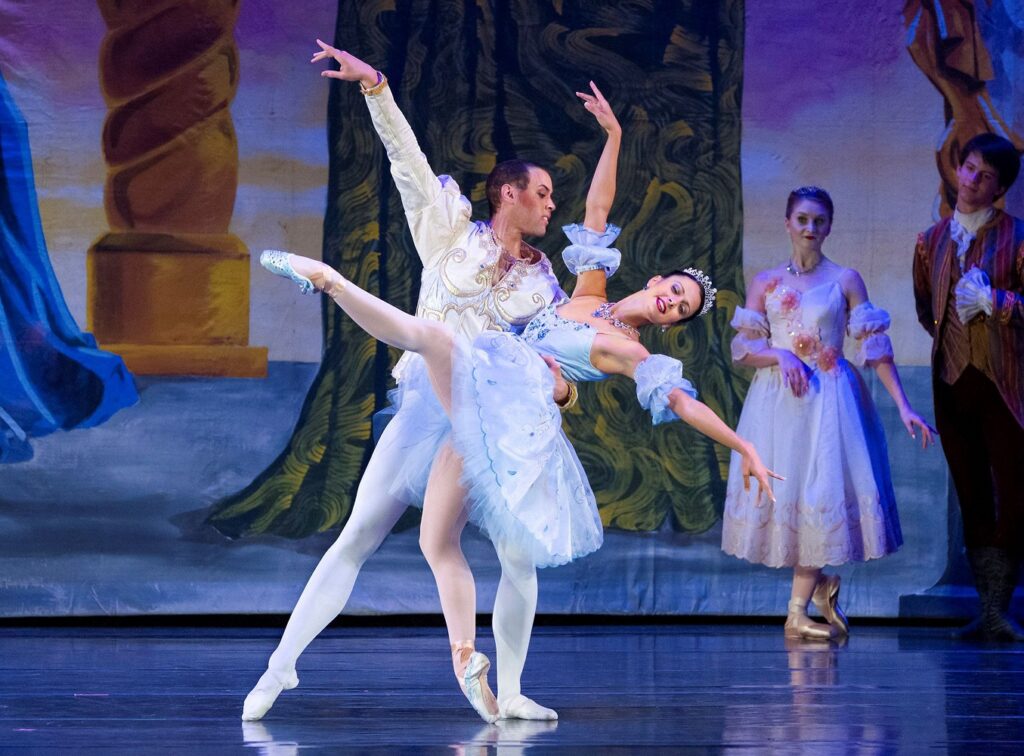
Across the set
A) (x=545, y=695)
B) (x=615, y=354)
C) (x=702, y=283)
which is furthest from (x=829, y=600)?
(x=615, y=354)

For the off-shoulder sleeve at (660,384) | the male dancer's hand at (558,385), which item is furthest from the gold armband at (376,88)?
the off-shoulder sleeve at (660,384)

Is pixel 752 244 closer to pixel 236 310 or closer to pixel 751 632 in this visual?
pixel 751 632

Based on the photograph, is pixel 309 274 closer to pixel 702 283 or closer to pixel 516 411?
pixel 516 411

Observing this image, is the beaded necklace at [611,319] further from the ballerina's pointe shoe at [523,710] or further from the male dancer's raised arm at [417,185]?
the ballerina's pointe shoe at [523,710]

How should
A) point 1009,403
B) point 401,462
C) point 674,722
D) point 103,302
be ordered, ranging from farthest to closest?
point 103,302 → point 1009,403 → point 401,462 → point 674,722

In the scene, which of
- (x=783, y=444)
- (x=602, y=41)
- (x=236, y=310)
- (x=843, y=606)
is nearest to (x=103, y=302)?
(x=236, y=310)

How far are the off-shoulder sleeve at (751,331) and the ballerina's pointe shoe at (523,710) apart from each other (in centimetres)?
245

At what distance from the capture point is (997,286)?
524 centimetres

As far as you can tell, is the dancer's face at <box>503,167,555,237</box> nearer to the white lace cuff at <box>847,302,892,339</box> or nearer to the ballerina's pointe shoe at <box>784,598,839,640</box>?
the white lace cuff at <box>847,302,892,339</box>

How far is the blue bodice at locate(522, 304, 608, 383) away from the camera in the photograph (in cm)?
341

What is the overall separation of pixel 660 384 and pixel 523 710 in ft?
2.43

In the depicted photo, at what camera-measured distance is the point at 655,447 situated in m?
6.02

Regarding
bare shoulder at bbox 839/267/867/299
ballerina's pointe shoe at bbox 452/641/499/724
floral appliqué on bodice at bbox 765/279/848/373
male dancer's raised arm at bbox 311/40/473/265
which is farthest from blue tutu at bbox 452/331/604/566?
bare shoulder at bbox 839/267/867/299

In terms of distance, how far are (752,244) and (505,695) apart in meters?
3.25
